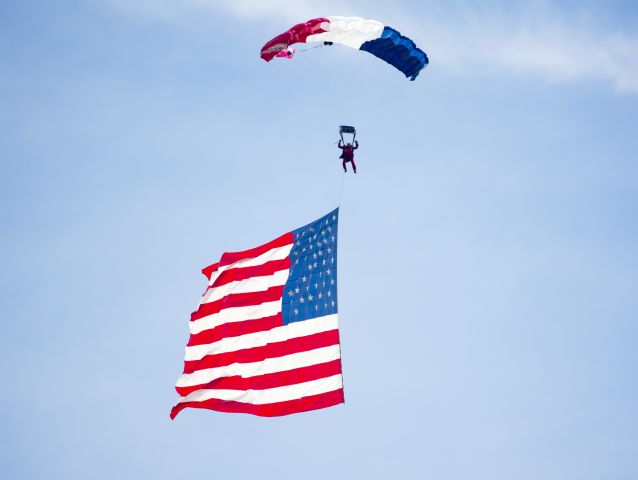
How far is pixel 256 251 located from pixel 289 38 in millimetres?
7390

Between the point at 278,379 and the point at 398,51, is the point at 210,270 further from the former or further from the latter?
the point at 398,51

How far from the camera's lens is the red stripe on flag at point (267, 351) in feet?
144

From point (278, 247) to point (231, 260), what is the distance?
1638 mm

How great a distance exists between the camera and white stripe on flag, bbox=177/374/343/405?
141 ft

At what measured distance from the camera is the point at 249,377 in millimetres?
44500

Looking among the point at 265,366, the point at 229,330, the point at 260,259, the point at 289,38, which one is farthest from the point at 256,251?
the point at 289,38

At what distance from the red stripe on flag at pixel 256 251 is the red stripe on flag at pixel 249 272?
368mm

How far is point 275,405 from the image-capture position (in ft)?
143

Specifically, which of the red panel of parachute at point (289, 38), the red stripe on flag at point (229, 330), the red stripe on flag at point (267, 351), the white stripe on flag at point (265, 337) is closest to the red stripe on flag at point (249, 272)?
the red stripe on flag at point (229, 330)

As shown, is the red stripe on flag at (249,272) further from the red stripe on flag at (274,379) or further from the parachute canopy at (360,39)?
the parachute canopy at (360,39)

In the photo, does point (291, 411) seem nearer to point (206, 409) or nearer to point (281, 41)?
point (206, 409)

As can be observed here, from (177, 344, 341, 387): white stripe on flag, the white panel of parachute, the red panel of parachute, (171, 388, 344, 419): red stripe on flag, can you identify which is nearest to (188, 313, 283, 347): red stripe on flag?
(177, 344, 341, 387): white stripe on flag

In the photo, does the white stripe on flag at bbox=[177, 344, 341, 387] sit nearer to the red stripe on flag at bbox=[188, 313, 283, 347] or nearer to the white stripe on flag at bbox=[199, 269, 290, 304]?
the red stripe on flag at bbox=[188, 313, 283, 347]

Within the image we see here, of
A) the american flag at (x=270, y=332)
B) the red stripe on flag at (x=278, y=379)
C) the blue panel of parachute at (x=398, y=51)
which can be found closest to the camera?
the red stripe on flag at (x=278, y=379)
